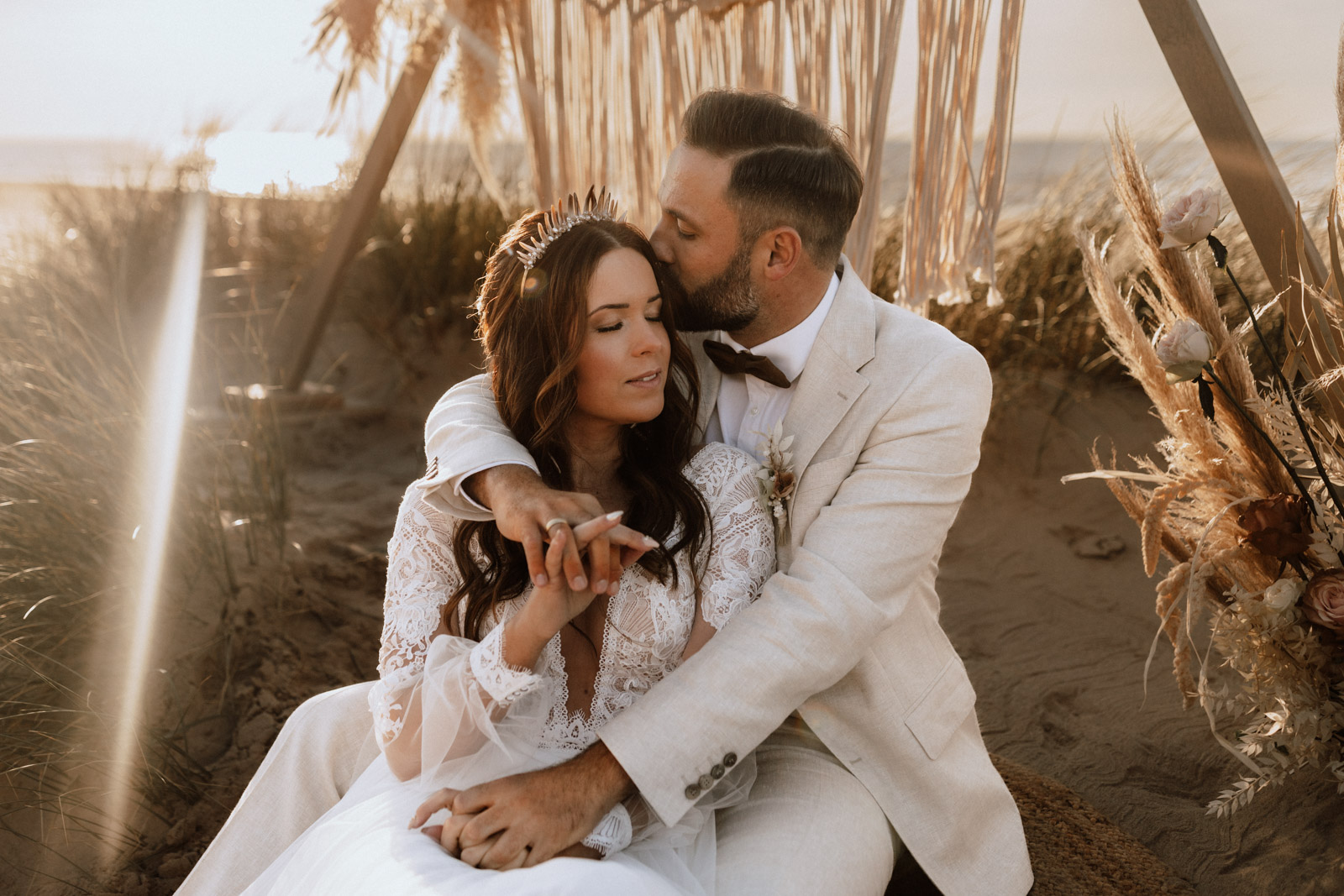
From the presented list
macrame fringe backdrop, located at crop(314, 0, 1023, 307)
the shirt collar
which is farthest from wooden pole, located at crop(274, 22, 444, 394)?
the shirt collar

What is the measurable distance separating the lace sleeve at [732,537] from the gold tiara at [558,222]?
60cm

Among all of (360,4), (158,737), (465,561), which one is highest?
(360,4)

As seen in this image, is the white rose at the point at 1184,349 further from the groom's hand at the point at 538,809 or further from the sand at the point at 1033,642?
the groom's hand at the point at 538,809

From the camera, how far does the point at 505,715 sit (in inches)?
79.0

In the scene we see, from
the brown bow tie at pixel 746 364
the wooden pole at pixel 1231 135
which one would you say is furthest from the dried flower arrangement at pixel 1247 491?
the brown bow tie at pixel 746 364

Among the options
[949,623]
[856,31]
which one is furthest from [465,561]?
[949,623]

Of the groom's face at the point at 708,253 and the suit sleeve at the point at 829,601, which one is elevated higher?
the groom's face at the point at 708,253

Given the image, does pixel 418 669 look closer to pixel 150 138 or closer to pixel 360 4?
pixel 360 4

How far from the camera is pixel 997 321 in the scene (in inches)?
202

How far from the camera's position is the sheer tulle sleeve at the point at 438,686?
6.40 ft

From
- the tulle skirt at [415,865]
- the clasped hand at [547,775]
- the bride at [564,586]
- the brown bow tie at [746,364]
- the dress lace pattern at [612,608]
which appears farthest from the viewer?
the brown bow tie at [746,364]

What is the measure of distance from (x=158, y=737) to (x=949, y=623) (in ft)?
9.61

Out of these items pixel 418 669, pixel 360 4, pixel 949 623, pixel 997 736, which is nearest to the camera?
pixel 418 669

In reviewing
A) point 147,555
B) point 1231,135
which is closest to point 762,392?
point 1231,135
